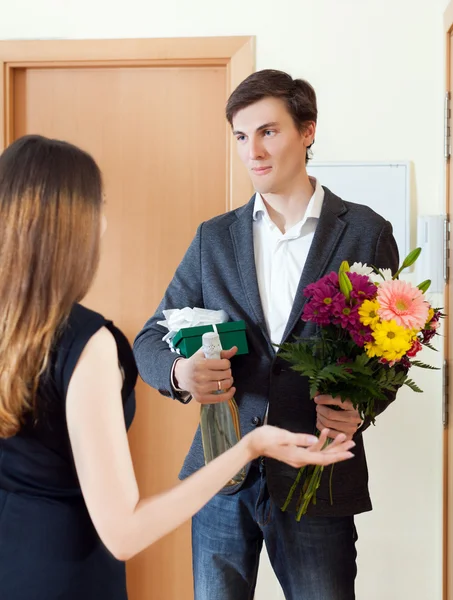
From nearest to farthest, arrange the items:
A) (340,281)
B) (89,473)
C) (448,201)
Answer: (89,473), (340,281), (448,201)

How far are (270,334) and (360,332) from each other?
306 millimetres

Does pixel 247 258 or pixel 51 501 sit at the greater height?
pixel 247 258

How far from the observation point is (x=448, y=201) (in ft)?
6.72

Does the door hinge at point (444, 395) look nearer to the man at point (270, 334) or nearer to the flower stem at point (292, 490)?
the man at point (270, 334)

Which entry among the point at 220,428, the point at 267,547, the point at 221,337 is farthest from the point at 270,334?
the point at 267,547

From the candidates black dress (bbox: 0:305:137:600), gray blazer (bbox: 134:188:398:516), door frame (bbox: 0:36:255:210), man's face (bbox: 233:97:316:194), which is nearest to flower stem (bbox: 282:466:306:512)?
gray blazer (bbox: 134:188:398:516)

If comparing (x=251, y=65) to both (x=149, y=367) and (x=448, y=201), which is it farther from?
(x=149, y=367)

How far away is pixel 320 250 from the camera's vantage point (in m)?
1.47

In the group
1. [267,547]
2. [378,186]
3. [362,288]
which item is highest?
[378,186]

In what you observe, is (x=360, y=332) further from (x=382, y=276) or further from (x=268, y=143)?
(x=268, y=143)

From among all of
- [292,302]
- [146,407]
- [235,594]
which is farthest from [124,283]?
[235,594]

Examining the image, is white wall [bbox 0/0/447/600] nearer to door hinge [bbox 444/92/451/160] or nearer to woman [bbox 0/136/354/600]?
door hinge [bbox 444/92/451/160]

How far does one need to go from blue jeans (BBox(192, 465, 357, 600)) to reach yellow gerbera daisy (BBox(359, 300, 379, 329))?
16.6 inches

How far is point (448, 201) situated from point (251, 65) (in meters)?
0.71
